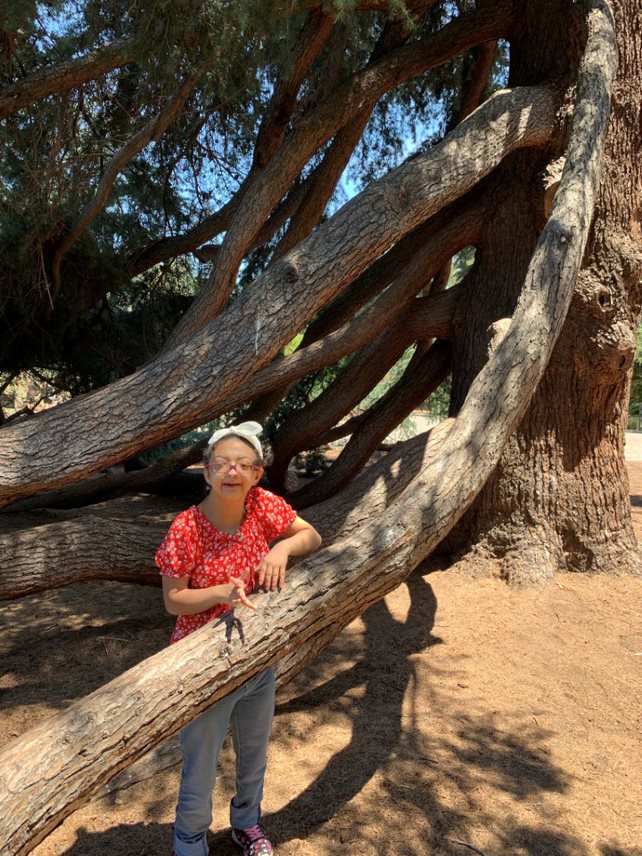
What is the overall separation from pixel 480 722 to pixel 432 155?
2792 millimetres

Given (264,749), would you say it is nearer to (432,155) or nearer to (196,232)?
(432,155)

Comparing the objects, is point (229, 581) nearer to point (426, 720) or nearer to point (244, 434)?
point (244, 434)

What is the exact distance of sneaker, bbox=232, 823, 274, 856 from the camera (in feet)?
6.73

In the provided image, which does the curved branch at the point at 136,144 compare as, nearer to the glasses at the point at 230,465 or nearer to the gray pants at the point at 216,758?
the glasses at the point at 230,465

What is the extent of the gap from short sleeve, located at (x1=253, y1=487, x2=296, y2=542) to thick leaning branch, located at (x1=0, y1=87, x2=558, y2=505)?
1.06 meters

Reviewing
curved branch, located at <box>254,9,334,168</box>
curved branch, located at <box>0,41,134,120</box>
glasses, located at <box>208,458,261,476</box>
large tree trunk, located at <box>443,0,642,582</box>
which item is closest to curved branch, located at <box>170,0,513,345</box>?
curved branch, located at <box>254,9,334,168</box>

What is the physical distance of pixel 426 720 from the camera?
289 cm

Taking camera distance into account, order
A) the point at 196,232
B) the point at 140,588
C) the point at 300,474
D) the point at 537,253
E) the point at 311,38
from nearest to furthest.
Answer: the point at 537,253
the point at 311,38
the point at 140,588
the point at 196,232
the point at 300,474

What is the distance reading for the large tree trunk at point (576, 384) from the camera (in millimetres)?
4227

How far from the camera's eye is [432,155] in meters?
3.63

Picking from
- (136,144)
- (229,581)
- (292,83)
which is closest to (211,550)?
(229,581)

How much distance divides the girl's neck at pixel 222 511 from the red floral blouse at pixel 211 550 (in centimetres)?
1

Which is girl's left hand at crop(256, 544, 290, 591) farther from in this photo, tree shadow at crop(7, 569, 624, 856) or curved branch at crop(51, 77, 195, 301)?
curved branch at crop(51, 77, 195, 301)

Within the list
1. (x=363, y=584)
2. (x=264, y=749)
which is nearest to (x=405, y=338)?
(x=363, y=584)
